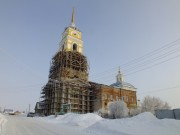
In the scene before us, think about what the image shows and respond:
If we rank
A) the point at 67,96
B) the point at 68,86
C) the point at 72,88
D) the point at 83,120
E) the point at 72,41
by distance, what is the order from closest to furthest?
the point at 83,120
the point at 67,96
the point at 68,86
the point at 72,88
the point at 72,41

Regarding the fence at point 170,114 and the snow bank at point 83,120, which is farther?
the fence at point 170,114

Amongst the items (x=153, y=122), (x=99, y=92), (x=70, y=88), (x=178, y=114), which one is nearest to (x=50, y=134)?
(x=153, y=122)

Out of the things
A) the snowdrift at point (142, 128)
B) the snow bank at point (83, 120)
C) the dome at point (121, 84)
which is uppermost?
the dome at point (121, 84)

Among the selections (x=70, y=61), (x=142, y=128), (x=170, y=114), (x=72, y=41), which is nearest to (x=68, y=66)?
(x=70, y=61)

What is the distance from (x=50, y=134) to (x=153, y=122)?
7.71 metres

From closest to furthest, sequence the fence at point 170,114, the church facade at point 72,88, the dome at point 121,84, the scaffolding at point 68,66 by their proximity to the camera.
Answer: the fence at point 170,114 < the church facade at point 72,88 < the scaffolding at point 68,66 < the dome at point 121,84

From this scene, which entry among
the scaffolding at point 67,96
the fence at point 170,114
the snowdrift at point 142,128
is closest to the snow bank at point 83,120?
the snowdrift at point 142,128

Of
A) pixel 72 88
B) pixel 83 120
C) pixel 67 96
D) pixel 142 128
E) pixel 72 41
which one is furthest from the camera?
pixel 72 41

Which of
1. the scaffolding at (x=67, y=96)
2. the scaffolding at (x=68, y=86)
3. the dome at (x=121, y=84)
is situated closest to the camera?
the scaffolding at (x=67, y=96)

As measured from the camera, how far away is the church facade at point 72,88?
41656 millimetres

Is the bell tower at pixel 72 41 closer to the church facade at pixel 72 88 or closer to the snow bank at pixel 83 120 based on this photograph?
the church facade at pixel 72 88

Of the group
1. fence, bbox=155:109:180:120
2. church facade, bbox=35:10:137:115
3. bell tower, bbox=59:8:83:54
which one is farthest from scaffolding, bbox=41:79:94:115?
fence, bbox=155:109:180:120

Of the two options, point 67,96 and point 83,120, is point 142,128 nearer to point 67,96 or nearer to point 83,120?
point 83,120

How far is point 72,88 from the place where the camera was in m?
43.4
